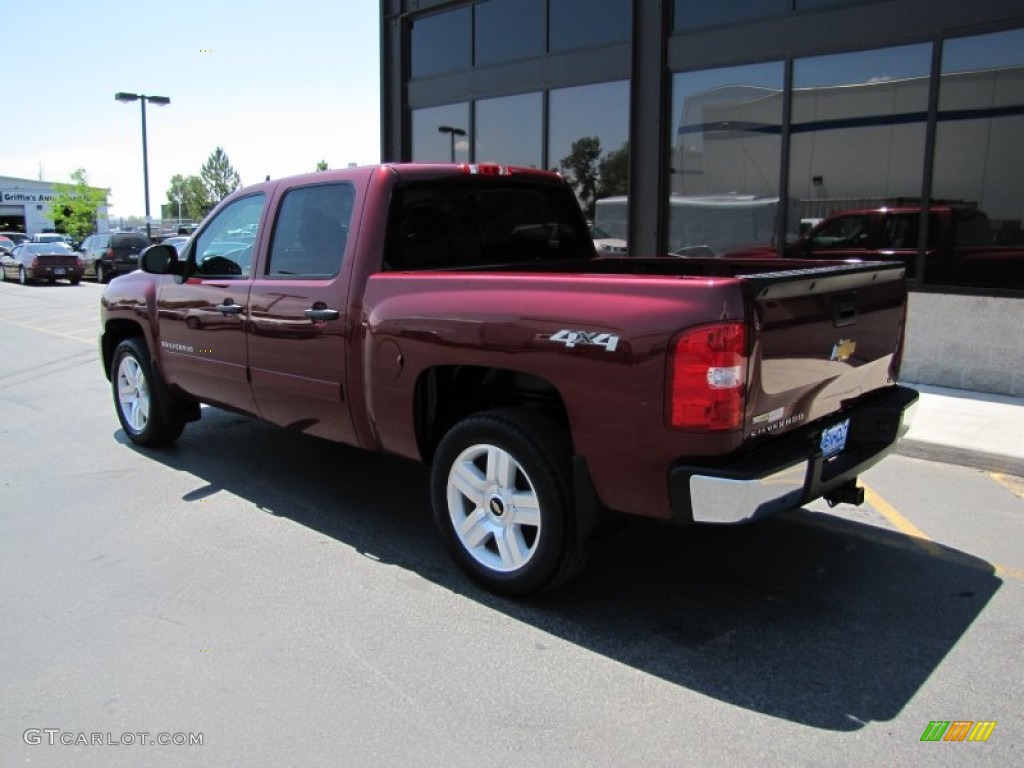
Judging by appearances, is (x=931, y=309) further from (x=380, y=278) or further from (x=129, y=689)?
(x=129, y=689)

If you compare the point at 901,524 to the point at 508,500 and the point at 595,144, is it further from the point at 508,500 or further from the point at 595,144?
the point at 595,144

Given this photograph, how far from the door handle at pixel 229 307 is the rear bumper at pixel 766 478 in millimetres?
3042

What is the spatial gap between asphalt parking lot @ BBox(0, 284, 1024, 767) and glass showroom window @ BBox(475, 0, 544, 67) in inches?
338

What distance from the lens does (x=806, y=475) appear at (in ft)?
10.5

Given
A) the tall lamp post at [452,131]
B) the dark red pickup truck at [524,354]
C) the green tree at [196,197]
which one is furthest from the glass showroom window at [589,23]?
the green tree at [196,197]

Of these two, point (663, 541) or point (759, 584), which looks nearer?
point (759, 584)

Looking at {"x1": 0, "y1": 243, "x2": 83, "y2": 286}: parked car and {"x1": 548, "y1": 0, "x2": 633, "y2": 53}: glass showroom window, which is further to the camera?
{"x1": 0, "y1": 243, "x2": 83, "y2": 286}: parked car

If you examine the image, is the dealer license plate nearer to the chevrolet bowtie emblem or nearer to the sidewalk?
the chevrolet bowtie emblem

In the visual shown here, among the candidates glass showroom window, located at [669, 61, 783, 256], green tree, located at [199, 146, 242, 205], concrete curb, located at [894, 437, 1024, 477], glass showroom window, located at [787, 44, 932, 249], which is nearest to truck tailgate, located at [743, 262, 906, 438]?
concrete curb, located at [894, 437, 1024, 477]

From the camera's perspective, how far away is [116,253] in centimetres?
2666

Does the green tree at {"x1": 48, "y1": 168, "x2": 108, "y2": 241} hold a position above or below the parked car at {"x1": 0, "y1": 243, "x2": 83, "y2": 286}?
above

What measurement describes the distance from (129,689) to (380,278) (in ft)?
6.86

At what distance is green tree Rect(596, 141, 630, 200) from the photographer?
10.9m

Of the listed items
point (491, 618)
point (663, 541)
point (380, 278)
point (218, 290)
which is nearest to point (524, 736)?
point (491, 618)
